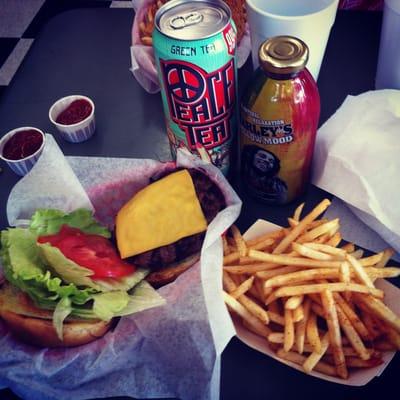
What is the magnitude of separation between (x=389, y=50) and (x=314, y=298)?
76 cm

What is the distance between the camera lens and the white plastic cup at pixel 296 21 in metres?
1.08

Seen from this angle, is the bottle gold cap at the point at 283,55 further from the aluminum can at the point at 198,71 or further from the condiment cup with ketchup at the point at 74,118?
the condiment cup with ketchup at the point at 74,118

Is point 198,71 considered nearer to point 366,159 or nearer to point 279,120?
point 279,120

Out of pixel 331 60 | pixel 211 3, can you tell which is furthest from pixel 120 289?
pixel 331 60

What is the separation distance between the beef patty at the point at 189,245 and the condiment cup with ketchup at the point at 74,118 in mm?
503

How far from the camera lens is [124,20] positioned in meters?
1.85

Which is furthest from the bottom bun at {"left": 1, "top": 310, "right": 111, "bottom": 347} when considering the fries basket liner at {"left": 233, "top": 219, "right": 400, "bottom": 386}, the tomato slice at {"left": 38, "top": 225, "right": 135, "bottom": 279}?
the fries basket liner at {"left": 233, "top": 219, "right": 400, "bottom": 386}

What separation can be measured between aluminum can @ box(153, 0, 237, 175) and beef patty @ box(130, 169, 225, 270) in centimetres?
10

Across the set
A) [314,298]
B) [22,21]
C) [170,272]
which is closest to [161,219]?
[170,272]

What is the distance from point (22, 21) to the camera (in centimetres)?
322

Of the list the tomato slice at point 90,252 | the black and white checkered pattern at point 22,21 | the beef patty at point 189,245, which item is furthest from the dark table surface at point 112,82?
the black and white checkered pattern at point 22,21

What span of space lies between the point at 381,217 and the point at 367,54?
768 mm

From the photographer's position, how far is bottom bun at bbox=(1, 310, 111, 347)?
954 mm

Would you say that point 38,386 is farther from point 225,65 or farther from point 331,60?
point 331,60
